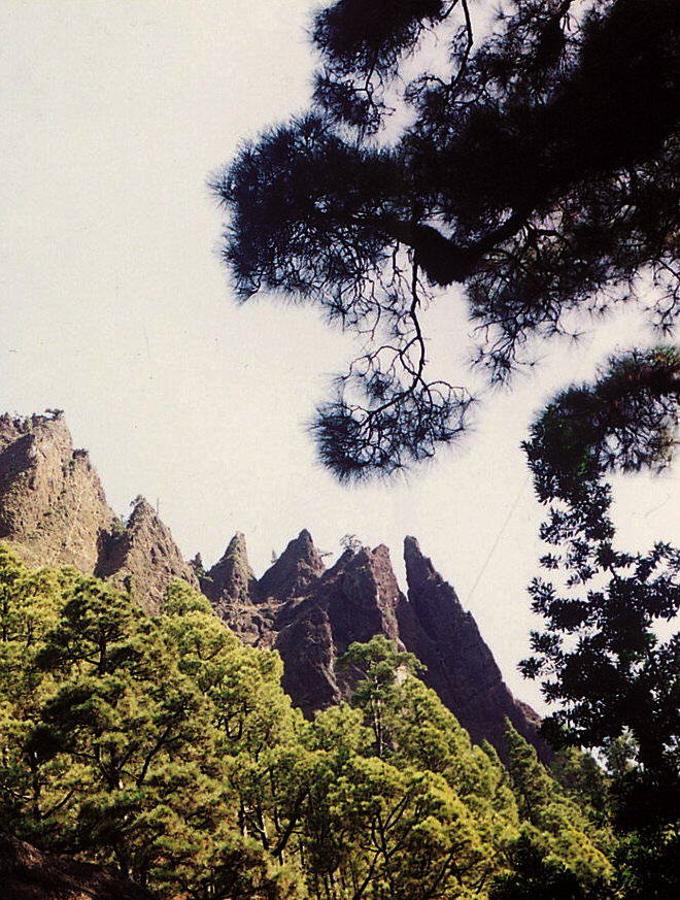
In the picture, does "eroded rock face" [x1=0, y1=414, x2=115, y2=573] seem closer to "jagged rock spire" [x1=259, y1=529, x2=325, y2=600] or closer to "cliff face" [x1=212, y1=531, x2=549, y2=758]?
"cliff face" [x1=212, y1=531, x2=549, y2=758]

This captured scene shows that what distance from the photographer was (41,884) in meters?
4.57

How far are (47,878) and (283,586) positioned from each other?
172 ft

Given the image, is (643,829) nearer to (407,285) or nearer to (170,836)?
(170,836)

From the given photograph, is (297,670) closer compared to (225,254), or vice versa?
(225,254)

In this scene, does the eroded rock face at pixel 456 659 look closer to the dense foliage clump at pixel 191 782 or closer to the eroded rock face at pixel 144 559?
the eroded rock face at pixel 144 559

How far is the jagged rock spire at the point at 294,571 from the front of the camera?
54.6m

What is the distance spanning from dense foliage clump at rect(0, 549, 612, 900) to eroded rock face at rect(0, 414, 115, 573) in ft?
83.8

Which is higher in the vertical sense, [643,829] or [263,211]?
[263,211]

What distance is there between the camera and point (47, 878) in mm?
4730

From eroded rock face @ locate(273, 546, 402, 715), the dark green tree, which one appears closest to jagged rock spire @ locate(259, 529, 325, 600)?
eroded rock face @ locate(273, 546, 402, 715)

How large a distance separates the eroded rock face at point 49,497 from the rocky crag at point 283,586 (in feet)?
0.33

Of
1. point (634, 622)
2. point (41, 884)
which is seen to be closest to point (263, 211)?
point (41, 884)

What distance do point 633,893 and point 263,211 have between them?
8.25 metres

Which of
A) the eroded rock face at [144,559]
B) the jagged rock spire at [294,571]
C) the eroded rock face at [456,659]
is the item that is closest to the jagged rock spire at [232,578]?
the jagged rock spire at [294,571]
